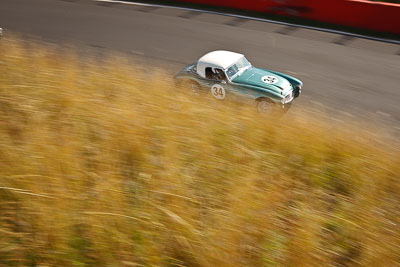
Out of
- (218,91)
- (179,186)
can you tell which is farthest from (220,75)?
(179,186)

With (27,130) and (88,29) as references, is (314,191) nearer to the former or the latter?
(27,130)

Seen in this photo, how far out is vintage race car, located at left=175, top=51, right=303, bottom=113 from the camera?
27.3ft

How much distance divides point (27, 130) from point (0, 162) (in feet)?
2.50

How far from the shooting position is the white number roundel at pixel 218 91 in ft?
28.5

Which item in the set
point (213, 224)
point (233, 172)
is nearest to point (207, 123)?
point (233, 172)

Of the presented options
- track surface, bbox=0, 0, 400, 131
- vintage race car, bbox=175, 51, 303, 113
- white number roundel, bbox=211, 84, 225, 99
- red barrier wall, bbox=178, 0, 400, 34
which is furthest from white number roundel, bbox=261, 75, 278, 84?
red barrier wall, bbox=178, 0, 400, 34

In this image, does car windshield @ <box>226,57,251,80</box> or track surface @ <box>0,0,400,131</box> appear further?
→ track surface @ <box>0,0,400,131</box>

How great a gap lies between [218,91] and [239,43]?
4597 millimetres

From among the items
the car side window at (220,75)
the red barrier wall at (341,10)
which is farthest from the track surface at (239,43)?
the car side window at (220,75)

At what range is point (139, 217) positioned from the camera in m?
3.70

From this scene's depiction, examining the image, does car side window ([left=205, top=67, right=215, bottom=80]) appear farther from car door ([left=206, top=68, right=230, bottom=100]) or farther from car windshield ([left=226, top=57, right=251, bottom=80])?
car windshield ([left=226, top=57, right=251, bottom=80])

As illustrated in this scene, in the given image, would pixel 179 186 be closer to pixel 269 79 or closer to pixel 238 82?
pixel 238 82

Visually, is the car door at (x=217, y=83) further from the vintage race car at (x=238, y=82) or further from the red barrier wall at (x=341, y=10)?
the red barrier wall at (x=341, y=10)

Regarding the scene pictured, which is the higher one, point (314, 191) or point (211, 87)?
point (211, 87)
